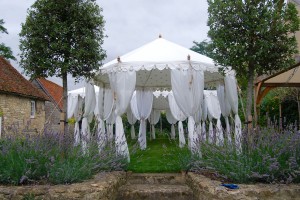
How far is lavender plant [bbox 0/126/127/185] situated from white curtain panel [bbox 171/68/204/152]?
8.41 feet

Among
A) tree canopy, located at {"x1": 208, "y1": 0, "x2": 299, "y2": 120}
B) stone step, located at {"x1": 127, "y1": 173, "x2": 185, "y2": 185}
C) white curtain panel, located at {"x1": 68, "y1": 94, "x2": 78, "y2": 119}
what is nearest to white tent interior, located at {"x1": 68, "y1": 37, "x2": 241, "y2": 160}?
stone step, located at {"x1": 127, "y1": 173, "x2": 185, "y2": 185}

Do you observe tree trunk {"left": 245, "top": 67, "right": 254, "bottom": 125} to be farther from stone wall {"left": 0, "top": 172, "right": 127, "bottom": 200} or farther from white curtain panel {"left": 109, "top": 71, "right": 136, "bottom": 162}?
stone wall {"left": 0, "top": 172, "right": 127, "bottom": 200}

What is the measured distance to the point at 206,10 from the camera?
23.3ft

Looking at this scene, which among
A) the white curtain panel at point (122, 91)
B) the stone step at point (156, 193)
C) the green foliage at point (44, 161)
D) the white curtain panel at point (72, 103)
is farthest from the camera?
the white curtain panel at point (72, 103)

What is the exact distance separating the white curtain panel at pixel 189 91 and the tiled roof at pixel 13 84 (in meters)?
9.87

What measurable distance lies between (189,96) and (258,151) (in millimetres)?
3061

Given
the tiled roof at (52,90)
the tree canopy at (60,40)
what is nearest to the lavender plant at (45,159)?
the tree canopy at (60,40)

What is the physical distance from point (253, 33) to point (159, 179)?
136 inches

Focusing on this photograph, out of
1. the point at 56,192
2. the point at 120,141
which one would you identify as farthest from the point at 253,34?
the point at 56,192

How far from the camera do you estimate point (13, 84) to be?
17.4m

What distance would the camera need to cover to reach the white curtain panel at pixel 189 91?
8.16 metres

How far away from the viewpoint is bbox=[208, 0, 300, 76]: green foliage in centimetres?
647

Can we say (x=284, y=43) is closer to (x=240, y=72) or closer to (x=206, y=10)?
(x=240, y=72)

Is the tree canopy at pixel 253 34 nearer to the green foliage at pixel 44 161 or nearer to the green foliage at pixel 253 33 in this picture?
the green foliage at pixel 253 33
